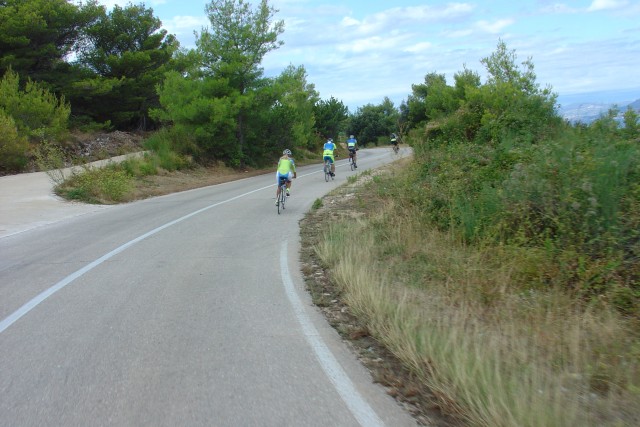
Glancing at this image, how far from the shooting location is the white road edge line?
3.86 m

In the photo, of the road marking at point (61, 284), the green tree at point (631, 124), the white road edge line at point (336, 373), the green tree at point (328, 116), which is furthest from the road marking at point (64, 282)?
the green tree at point (328, 116)

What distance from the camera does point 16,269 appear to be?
876 centimetres

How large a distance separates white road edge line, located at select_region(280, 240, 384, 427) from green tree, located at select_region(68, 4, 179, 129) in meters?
33.3

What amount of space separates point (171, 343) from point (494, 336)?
314cm

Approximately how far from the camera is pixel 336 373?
15.1 ft

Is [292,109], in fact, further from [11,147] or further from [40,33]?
[11,147]

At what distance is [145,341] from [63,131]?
2722 cm

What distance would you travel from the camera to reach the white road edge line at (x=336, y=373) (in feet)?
12.7

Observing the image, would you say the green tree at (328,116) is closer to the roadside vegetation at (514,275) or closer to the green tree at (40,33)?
the green tree at (40,33)

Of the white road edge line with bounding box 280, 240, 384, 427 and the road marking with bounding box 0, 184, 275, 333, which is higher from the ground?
the road marking with bounding box 0, 184, 275, 333

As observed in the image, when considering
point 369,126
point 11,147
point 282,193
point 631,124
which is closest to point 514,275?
point 631,124

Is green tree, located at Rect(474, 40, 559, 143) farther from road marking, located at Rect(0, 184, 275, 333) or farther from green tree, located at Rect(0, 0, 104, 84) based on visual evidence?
green tree, located at Rect(0, 0, 104, 84)

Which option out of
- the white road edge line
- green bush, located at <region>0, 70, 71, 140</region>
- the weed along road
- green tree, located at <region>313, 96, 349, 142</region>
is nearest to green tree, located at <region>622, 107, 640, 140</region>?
the weed along road

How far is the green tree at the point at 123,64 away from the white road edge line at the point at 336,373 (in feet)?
109
